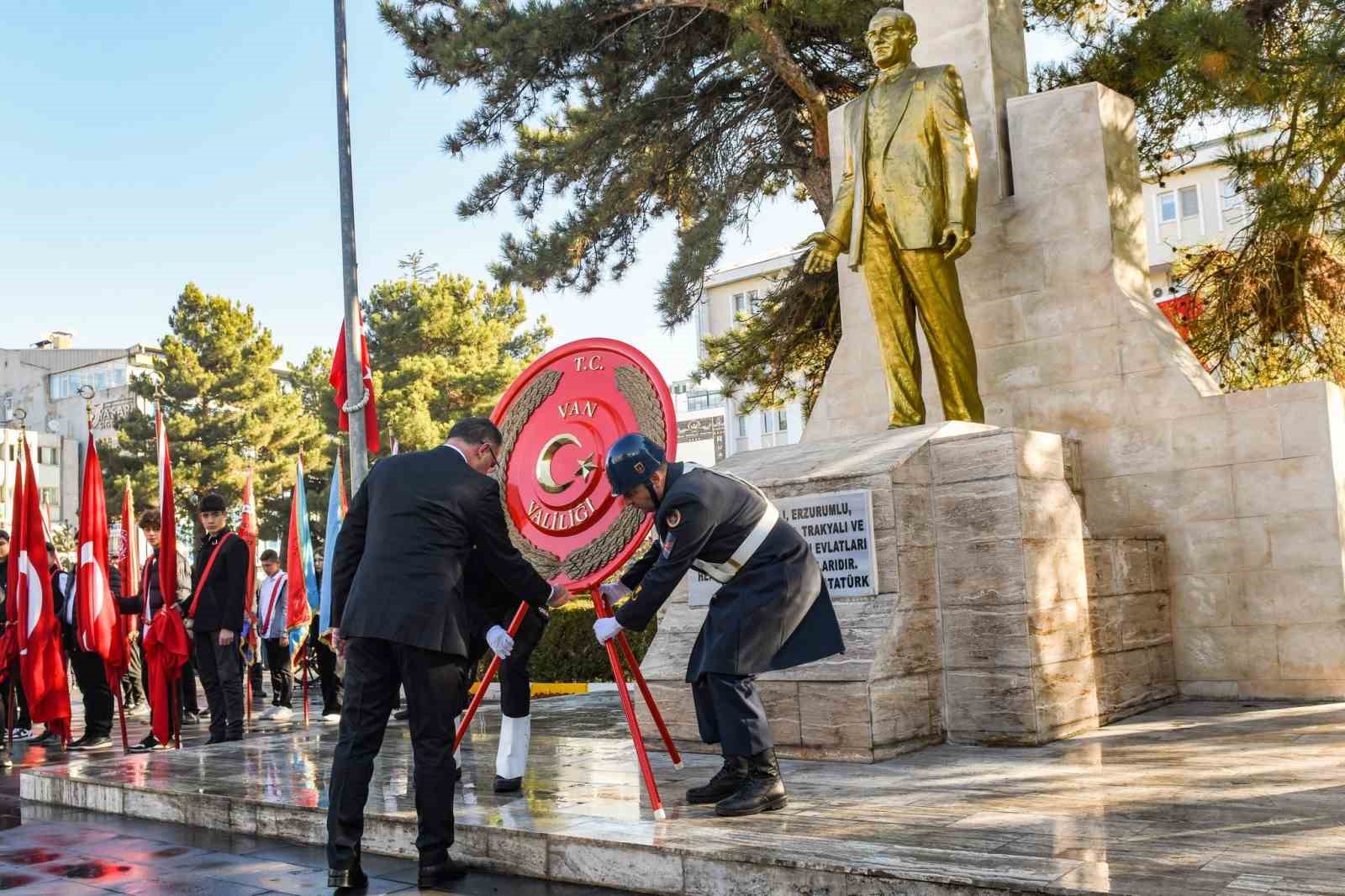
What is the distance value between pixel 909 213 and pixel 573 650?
29.2 ft

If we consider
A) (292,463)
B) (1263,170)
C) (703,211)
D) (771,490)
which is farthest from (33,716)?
(292,463)

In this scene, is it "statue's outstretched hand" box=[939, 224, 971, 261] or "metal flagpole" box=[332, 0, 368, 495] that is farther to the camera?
"metal flagpole" box=[332, 0, 368, 495]

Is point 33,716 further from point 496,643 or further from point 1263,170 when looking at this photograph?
point 1263,170

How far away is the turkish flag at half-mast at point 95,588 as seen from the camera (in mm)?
9906

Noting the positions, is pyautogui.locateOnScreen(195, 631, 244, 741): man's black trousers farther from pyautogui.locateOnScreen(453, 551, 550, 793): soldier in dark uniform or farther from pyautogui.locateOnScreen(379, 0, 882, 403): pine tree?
pyautogui.locateOnScreen(379, 0, 882, 403): pine tree

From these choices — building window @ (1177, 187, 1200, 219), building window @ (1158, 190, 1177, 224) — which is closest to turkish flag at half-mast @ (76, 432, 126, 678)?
building window @ (1158, 190, 1177, 224)

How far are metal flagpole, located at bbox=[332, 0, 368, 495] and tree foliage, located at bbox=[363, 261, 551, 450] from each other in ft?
75.2

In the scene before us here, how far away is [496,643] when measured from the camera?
521cm

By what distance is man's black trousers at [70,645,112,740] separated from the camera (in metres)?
10.8

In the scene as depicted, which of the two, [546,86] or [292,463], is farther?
[292,463]

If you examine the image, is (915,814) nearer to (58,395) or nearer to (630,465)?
(630,465)

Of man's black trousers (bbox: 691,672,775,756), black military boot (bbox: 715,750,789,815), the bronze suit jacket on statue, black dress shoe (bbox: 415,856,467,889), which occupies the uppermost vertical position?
the bronze suit jacket on statue

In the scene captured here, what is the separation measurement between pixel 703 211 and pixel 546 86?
2580mm

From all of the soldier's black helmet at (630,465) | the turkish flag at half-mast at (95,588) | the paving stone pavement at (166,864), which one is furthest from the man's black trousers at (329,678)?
the soldier's black helmet at (630,465)
